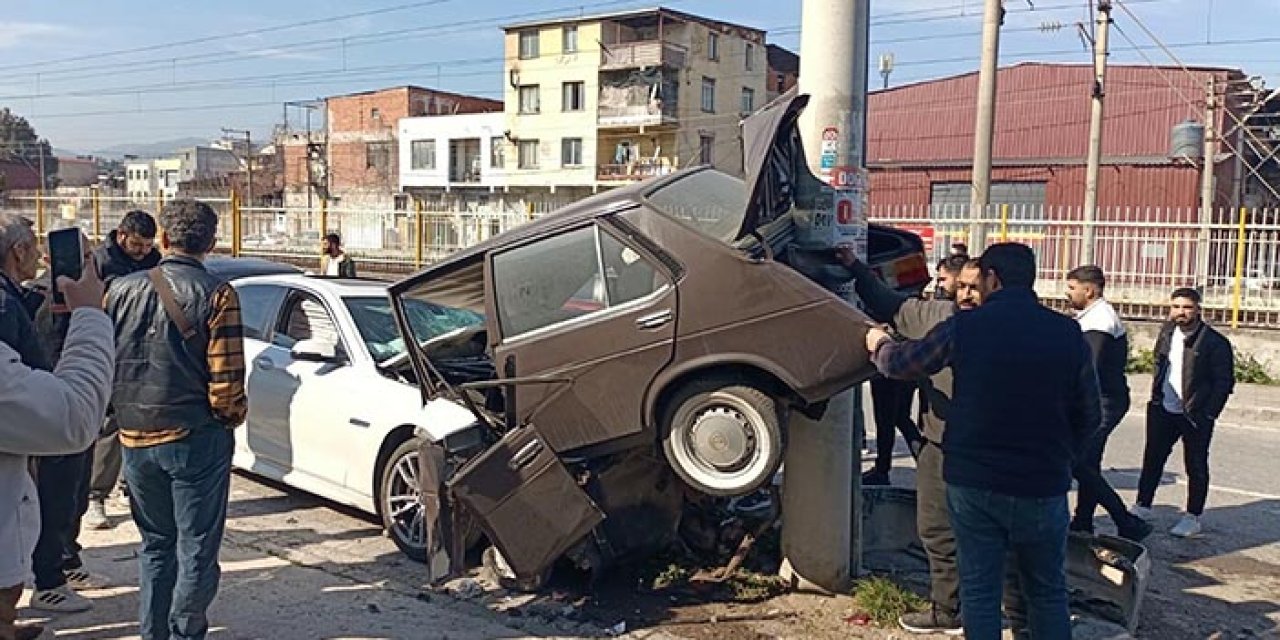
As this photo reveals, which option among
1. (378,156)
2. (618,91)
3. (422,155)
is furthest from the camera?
(378,156)

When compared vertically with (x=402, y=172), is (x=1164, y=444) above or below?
below

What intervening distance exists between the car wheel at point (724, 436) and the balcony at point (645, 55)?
5450 centimetres

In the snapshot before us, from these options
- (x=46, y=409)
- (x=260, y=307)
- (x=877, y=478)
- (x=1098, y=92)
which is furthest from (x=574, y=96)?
(x=46, y=409)

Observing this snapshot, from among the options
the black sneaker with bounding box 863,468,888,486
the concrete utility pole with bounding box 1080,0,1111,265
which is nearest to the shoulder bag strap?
the black sneaker with bounding box 863,468,888,486

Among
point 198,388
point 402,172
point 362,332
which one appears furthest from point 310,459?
point 402,172

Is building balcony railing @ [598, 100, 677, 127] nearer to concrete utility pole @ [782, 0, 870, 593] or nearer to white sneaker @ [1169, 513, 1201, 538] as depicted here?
white sneaker @ [1169, 513, 1201, 538]

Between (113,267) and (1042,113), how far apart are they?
120 ft

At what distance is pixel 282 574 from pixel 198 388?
5.97 ft

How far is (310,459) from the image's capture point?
21.7 ft

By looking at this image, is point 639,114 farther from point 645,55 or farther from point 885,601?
point 885,601

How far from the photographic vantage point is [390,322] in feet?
22.5

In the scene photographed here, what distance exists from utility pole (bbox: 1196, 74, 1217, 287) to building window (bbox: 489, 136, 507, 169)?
129 feet

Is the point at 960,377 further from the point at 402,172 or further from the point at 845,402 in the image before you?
the point at 402,172

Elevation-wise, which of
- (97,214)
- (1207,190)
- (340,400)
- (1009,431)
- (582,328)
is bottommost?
(340,400)
